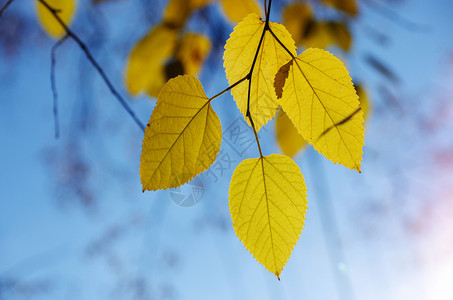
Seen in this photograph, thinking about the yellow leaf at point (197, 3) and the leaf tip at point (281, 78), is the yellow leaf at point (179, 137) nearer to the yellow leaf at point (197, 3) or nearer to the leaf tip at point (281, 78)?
the leaf tip at point (281, 78)

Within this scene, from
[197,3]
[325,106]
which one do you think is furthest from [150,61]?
Result: [325,106]

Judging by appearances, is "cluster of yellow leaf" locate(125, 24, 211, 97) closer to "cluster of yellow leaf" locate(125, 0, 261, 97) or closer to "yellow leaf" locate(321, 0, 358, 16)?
"cluster of yellow leaf" locate(125, 0, 261, 97)

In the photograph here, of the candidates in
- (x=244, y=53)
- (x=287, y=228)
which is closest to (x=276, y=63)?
(x=244, y=53)

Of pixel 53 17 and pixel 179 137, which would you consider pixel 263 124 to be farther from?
pixel 53 17

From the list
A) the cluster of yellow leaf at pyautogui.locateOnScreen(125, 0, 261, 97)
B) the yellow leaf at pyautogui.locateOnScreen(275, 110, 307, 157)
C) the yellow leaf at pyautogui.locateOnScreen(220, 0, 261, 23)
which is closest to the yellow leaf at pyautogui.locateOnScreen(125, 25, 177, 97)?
the cluster of yellow leaf at pyautogui.locateOnScreen(125, 0, 261, 97)

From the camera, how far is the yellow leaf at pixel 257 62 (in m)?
0.27

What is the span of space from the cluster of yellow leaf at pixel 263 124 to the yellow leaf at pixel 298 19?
1.31ft

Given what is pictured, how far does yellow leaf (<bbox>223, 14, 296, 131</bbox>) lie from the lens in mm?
269

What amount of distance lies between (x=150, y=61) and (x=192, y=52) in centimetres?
10

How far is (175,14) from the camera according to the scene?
0.57 metres

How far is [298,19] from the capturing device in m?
0.65

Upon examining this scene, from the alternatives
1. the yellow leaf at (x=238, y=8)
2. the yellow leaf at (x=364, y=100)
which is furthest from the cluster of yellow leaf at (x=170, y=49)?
the yellow leaf at (x=364, y=100)

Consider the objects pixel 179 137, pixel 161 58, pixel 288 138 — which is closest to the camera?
pixel 179 137

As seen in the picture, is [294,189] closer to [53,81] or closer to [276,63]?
[276,63]
